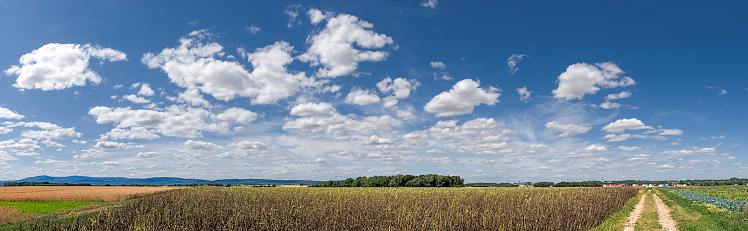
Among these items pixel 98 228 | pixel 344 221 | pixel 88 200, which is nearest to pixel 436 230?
pixel 344 221

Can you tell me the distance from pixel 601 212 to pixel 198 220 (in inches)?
777

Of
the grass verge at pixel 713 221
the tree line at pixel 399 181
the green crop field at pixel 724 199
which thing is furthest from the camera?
the tree line at pixel 399 181

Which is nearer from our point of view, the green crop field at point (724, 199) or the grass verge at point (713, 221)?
the grass verge at point (713, 221)

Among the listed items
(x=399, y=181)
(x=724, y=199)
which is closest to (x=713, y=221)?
(x=724, y=199)

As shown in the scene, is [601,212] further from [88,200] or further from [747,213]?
[88,200]

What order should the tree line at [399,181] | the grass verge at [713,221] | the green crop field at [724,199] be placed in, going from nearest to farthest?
the grass verge at [713,221], the green crop field at [724,199], the tree line at [399,181]

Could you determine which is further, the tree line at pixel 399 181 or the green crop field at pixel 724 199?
the tree line at pixel 399 181

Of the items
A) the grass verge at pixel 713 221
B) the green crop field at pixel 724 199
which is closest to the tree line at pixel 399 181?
the green crop field at pixel 724 199

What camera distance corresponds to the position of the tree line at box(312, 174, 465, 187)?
86.5 metres

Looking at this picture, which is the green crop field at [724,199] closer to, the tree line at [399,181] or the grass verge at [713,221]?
the grass verge at [713,221]

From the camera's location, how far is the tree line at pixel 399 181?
284ft

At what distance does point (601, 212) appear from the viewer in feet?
66.9

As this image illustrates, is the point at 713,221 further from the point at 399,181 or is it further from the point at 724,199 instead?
the point at 399,181

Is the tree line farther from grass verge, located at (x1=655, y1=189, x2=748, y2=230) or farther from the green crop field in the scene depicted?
grass verge, located at (x1=655, y1=189, x2=748, y2=230)
